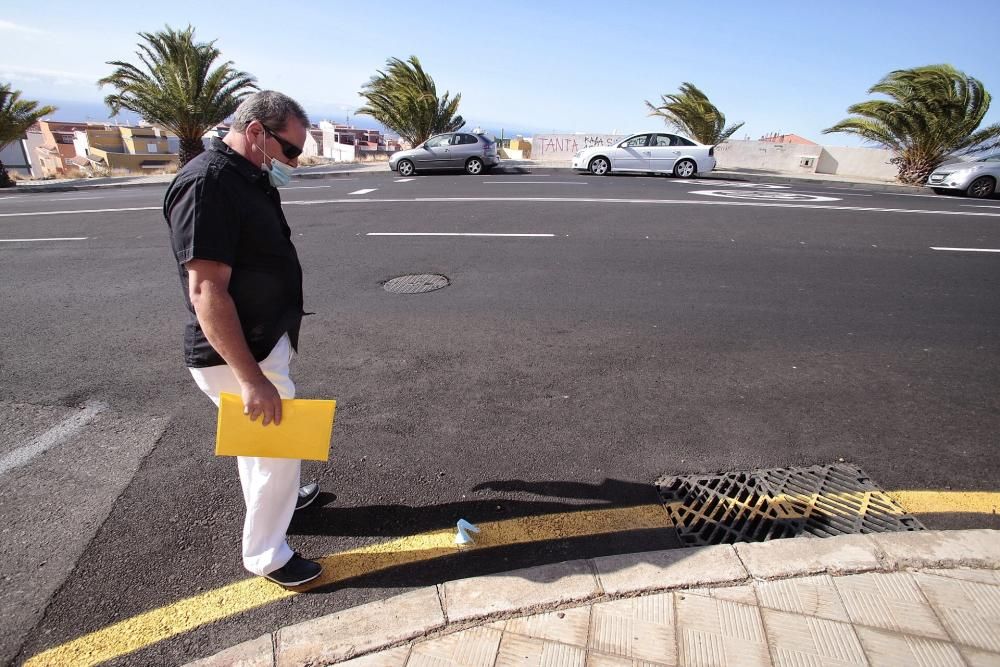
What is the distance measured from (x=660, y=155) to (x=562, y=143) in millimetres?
9535

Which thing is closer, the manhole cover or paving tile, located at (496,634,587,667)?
paving tile, located at (496,634,587,667)

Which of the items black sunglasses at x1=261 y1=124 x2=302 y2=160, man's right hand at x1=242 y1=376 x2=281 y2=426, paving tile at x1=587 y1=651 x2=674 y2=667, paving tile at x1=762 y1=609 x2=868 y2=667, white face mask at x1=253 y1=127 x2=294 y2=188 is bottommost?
paving tile at x1=587 y1=651 x2=674 y2=667

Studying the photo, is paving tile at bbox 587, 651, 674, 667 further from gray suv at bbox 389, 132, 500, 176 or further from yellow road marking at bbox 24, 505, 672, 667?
gray suv at bbox 389, 132, 500, 176

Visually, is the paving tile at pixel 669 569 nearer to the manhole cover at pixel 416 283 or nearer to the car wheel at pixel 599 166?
the manhole cover at pixel 416 283

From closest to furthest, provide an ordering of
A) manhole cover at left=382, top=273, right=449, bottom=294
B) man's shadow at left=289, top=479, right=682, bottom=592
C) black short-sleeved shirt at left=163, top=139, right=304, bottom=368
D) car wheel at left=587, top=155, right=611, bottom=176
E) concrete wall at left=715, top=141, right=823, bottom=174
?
black short-sleeved shirt at left=163, top=139, right=304, bottom=368, man's shadow at left=289, top=479, right=682, bottom=592, manhole cover at left=382, top=273, right=449, bottom=294, car wheel at left=587, top=155, right=611, bottom=176, concrete wall at left=715, top=141, right=823, bottom=174

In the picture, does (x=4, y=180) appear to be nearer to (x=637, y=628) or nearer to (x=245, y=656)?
(x=245, y=656)

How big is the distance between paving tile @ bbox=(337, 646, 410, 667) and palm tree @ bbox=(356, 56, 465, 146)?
2561 centimetres

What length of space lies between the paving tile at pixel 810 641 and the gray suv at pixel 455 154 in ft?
60.0

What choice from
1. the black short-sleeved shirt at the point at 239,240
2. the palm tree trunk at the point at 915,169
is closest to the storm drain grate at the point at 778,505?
the black short-sleeved shirt at the point at 239,240

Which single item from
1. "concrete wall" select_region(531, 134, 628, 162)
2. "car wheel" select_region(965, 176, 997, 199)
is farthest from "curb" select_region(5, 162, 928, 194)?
"concrete wall" select_region(531, 134, 628, 162)

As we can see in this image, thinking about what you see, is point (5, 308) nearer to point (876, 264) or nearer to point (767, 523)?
point (767, 523)

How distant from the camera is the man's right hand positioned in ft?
6.38

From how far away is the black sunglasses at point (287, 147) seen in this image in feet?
6.55

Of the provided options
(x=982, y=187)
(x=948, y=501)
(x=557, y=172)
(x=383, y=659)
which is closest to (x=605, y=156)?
(x=557, y=172)
